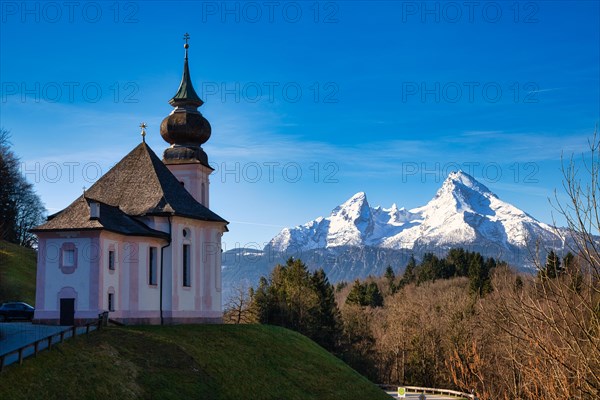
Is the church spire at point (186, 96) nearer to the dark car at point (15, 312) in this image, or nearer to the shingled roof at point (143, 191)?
the shingled roof at point (143, 191)

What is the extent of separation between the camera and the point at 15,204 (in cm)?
8519

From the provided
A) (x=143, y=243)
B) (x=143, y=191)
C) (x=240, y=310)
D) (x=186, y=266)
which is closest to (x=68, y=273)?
(x=143, y=243)

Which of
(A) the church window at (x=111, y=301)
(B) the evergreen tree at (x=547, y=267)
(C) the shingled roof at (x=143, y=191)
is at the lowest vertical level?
(A) the church window at (x=111, y=301)

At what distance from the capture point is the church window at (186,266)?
46.3 metres

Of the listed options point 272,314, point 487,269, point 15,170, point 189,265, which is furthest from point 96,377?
point 487,269

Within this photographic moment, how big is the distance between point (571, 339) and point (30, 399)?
67.6 ft

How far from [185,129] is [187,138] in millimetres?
815

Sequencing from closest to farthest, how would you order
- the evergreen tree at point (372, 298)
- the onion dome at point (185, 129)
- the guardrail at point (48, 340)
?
the guardrail at point (48, 340) < the onion dome at point (185, 129) < the evergreen tree at point (372, 298)

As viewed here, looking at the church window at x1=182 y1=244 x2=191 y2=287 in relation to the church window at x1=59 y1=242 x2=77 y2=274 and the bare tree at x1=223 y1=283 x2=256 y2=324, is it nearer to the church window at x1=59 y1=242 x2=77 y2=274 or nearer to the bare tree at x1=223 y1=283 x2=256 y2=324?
the church window at x1=59 y1=242 x2=77 y2=274

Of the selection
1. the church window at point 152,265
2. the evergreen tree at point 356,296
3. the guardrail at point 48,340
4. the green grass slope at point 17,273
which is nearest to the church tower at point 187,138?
the church window at point 152,265

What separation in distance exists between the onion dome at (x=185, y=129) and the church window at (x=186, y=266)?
9179 millimetres

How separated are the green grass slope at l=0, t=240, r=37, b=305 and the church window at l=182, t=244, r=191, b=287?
23.2m

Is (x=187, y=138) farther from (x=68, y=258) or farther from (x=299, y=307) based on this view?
(x=299, y=307)

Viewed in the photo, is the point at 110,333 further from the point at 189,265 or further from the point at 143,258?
the point at 189,265
